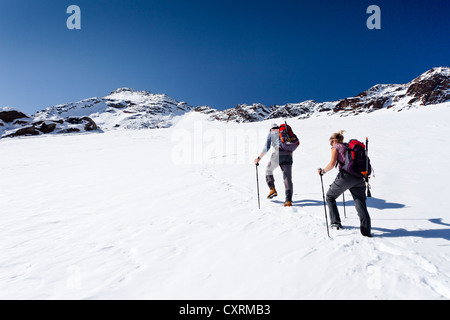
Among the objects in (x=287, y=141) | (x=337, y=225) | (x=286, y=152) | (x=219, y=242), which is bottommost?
(x=219, y=242)

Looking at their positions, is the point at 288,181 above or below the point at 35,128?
below

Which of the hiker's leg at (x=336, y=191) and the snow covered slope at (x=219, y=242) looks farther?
the hiker's leg at (x=336, y=191)

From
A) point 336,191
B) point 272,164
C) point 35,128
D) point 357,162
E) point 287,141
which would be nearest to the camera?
point 357,162

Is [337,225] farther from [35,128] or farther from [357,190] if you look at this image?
[35,128]

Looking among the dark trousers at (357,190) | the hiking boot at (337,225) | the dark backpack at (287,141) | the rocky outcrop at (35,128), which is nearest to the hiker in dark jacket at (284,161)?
the dark backpack at (287,141)

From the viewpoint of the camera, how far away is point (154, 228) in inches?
190

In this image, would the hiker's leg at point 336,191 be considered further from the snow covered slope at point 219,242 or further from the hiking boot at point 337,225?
the snow covered slope at point 219,242

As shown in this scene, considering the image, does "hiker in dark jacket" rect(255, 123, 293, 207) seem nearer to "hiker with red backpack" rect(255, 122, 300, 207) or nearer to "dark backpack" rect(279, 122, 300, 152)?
"hiker with red backpack" rect(255, 122, 300, 207)

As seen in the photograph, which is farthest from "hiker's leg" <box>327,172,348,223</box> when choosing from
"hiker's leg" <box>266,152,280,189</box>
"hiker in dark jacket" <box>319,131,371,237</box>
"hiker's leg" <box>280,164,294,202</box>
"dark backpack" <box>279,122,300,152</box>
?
"hiker's leg" <box>266,152,280,189</box>

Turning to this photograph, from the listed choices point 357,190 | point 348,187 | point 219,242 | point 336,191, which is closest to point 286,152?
point 336,191
